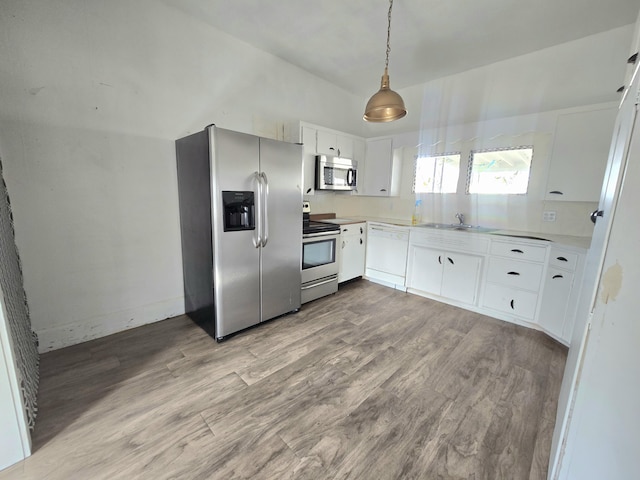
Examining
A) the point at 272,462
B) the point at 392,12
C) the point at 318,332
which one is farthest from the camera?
the point at 318,332

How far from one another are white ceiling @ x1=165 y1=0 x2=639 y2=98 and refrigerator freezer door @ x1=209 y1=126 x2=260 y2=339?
1.29 meters

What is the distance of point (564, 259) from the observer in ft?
7.76

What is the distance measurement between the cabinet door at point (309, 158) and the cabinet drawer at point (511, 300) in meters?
2.42

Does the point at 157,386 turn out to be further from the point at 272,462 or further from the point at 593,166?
the point at 593,166

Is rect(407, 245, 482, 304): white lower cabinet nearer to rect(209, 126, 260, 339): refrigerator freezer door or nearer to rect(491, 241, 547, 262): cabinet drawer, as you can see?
rect(491, 241, 547, 262): cabinet drawer

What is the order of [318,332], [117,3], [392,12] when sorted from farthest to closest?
[318,332] → [392,12] → [117,3]

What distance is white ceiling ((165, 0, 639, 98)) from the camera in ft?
7.38

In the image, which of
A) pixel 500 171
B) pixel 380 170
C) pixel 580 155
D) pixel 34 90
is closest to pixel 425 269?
pixel 500 171

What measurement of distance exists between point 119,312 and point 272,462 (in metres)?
1.99

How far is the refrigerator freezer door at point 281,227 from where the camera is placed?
8.02ft

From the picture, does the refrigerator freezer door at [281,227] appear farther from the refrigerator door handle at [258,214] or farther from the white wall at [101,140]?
the white wall at [101,140]

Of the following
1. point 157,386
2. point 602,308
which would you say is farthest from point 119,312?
point 602,308

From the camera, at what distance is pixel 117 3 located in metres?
2.12

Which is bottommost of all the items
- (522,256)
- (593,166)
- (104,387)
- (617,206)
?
(104,387)
